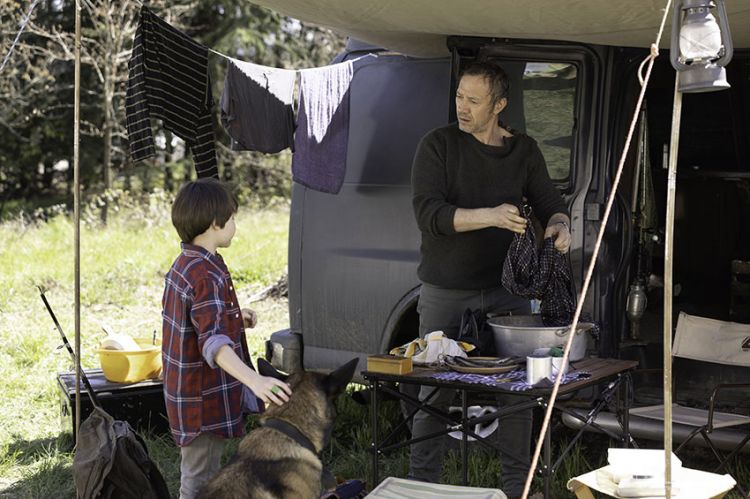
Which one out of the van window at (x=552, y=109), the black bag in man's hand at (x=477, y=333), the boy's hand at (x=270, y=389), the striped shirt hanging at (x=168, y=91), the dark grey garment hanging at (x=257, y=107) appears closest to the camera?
the boy's hand at (x=270, y=389)

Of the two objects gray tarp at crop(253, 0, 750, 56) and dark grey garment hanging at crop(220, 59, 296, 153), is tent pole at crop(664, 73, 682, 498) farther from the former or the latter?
dark grey garment hanging at crop(220, 59, 296, 153)

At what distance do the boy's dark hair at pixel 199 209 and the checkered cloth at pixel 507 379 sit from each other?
978 mm

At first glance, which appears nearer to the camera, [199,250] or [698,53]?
[698,53]

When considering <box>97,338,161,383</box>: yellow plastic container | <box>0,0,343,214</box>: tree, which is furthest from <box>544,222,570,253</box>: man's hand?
<box>0,0,343,214</box>: tree

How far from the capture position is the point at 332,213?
5402 millimetres

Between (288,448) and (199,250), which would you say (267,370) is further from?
(199,250)

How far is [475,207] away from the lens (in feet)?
13.2

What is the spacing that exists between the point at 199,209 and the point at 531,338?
1.33 m

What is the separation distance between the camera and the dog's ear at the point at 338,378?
321 centimetres

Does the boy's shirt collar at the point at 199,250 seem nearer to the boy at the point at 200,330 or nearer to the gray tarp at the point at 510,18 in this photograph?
the boy at the point at 200,330

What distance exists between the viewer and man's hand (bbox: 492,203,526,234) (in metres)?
3.65

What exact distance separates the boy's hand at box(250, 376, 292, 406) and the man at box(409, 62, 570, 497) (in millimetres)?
1084

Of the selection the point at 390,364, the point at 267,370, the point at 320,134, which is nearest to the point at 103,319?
the point at 320,134

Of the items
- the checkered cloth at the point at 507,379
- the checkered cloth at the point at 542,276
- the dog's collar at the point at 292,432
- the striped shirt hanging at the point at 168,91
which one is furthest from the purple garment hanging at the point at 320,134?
the dog's collar at the point at 292,432
